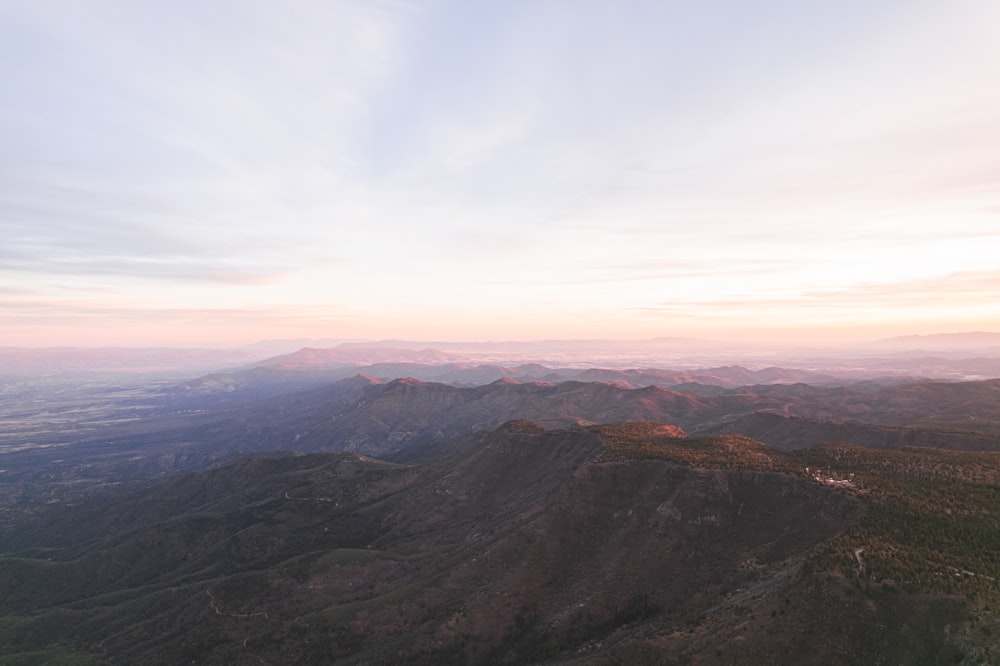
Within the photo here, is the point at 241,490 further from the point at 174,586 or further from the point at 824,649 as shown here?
the point at 824,649

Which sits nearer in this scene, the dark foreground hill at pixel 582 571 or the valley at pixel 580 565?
the dark foreground hill at pixel 582 571

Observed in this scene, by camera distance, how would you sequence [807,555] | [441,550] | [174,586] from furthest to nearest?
[174,586] → [441,550] → [807,555]

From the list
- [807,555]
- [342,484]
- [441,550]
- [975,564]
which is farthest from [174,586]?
[975,564]

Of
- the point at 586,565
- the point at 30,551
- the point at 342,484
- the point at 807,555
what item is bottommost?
the point at 30,551

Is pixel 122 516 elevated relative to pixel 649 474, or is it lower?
lower

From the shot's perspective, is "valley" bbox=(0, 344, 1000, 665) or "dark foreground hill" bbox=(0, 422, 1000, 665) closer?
"dark foreground hill" bbox=(0, 422, 1000, 665)

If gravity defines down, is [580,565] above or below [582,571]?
above

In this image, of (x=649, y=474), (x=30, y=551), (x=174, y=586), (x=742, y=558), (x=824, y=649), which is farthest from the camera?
(x=30, y=551)

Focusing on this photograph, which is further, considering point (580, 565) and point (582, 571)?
point (580, 565)
